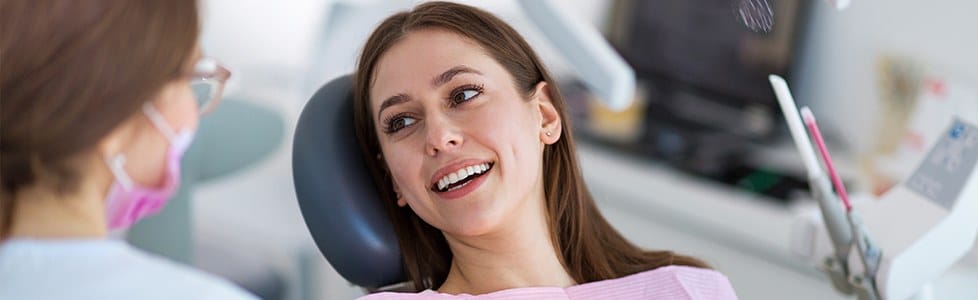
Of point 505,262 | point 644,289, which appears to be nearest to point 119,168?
point 505,262

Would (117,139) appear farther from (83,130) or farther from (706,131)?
(706,131)

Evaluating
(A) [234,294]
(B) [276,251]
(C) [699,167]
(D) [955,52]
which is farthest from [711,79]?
(A) [234,294]

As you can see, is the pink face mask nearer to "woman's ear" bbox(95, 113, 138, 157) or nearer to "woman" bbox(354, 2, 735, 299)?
"woman's ear" bbox(95, 113, 138, 157)

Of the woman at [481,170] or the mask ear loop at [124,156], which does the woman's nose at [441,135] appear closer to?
the woman at [481,170]

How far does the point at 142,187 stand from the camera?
1.03m

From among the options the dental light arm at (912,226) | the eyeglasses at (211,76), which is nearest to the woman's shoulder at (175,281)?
the eyeglasses at (211,76)

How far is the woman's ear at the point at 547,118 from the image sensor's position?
162 centimetres

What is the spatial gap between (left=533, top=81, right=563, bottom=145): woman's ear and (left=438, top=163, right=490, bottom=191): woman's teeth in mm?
134

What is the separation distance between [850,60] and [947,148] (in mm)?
1130

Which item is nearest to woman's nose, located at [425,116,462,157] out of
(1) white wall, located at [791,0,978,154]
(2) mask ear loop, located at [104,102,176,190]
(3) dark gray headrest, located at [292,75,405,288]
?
(3) dark gray headrest, located at [292,75,405,288]

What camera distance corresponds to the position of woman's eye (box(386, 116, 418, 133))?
60.9 inches

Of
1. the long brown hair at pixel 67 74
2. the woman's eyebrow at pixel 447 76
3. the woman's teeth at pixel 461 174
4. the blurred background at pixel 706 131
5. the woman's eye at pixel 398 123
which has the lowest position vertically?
the blurred background at pixel 706 131

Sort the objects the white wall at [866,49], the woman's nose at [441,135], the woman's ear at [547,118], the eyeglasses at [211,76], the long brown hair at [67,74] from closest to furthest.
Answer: the long brown hair at [67,74], the eyeglasses at [211,76], the woman's nose at [441,135], the woman's ear at [547,118], the white wall at [866,49]

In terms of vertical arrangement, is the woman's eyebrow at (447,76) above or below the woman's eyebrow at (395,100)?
above
